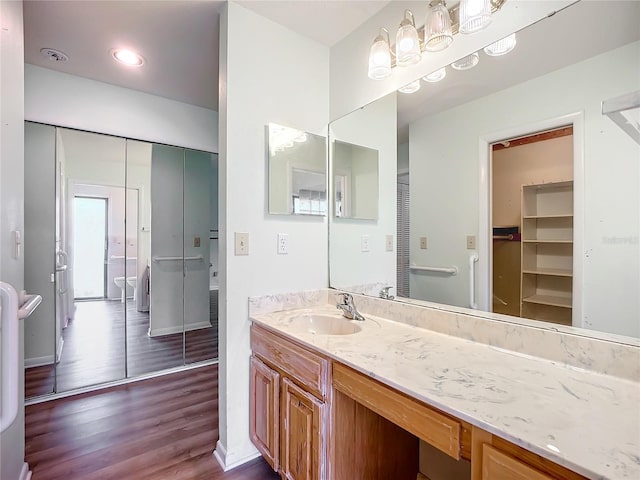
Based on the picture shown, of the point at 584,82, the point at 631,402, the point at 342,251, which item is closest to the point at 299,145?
the point at 342,251

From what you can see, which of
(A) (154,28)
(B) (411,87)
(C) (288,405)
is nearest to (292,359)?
(C) (288,405)

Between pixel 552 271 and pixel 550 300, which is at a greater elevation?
pixel 552 271

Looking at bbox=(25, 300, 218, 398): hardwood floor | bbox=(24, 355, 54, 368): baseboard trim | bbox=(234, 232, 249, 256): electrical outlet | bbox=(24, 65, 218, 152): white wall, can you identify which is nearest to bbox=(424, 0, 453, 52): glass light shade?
bbox=(234, 232, 249, 256): electrical outlet

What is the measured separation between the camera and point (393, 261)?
1737 mm

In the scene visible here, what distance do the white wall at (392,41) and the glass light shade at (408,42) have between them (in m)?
0.05

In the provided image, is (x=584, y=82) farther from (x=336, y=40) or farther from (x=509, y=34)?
(x=336, y=40)

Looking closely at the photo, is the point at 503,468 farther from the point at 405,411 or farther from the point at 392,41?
the point at 392,41

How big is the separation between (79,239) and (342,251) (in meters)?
2.24

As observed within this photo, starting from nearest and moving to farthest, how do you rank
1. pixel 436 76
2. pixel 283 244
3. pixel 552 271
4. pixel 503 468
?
pixel 503 468 < pixel 552 271 < pixel 436 76 < pixel 283 244

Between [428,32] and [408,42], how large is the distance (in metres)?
0.12

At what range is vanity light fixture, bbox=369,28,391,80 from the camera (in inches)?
63.1

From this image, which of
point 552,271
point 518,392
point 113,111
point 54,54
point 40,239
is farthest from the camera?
point 113,111

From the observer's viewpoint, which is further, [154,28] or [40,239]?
[40,239]

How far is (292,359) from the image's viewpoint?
1.36 metres
